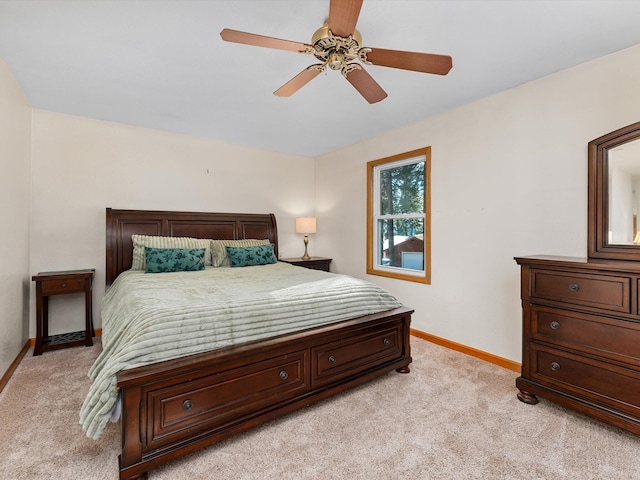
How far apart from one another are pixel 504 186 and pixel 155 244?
363cm

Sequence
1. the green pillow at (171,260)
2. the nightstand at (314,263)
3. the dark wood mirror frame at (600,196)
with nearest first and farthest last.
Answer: the dark wood mirror frame at (600,196) → the green pillow at (171,260) → the nightstand at (314,263)

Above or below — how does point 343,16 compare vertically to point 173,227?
above

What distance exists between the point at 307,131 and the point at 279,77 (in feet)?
4.56

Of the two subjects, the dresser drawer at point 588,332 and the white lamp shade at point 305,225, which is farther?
the white lamp shade at point 305,225

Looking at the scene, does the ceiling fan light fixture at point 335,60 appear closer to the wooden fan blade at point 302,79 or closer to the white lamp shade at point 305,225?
the wooden fan blade at point 302,79

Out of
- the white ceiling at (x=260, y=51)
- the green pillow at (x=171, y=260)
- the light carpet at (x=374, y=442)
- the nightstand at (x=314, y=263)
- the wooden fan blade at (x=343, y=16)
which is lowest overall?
the light carpet at (x=374, y=442)

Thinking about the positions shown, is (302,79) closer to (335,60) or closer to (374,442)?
(335,60)

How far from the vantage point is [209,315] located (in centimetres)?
177

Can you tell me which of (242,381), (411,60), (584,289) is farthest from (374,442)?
(411,60)

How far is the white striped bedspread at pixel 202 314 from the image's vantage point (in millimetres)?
1500

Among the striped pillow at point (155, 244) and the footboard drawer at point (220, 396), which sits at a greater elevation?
the striped pillow at point (155, 244)

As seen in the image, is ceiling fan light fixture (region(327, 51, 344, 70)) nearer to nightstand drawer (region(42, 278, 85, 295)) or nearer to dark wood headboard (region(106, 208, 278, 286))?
dark wood headboard (region(106, 208, 278, 286))

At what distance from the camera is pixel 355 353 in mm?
2322

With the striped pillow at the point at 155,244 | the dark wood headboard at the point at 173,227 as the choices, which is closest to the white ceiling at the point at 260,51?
the dark wood headboard at the point at 173,227
